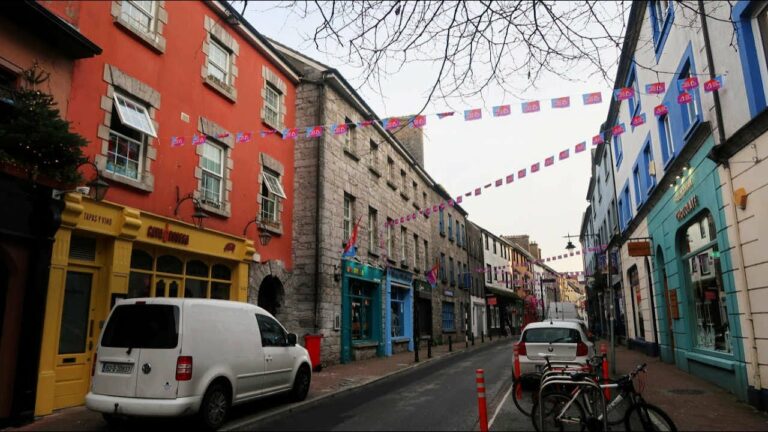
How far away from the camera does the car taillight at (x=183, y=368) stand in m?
6.84

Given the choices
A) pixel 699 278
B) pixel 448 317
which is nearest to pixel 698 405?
pixel 699 278

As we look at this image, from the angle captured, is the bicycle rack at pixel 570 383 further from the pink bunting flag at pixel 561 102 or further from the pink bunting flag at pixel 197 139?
the pink bunting flag at pixel 197 139

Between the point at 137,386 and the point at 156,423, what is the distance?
47.2 inches

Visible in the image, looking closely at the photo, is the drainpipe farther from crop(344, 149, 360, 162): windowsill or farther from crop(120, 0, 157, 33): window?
crop(344, 149, 360, 162): windowsill

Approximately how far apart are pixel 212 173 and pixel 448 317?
73.1 feet

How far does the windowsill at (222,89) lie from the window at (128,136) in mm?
2267

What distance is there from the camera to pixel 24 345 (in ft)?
24.8

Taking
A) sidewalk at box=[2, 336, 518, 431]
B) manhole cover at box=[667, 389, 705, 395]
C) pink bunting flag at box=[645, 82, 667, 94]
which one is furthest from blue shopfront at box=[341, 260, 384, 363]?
pink bunting flag at box=[645, 82, 667, 94]

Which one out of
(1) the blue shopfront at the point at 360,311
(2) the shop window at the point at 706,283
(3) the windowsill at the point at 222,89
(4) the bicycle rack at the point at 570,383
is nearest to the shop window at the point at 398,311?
(1) the blue shopfront at the point at 360,311

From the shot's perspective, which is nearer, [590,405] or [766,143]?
[590,405]

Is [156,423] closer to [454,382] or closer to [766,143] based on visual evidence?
[454,382]

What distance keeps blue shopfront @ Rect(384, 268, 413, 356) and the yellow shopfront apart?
10.6 metres

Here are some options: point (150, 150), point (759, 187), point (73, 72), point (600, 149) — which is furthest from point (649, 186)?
point (73, 72)

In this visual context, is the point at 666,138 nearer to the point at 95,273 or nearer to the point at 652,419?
the point at 652,419
